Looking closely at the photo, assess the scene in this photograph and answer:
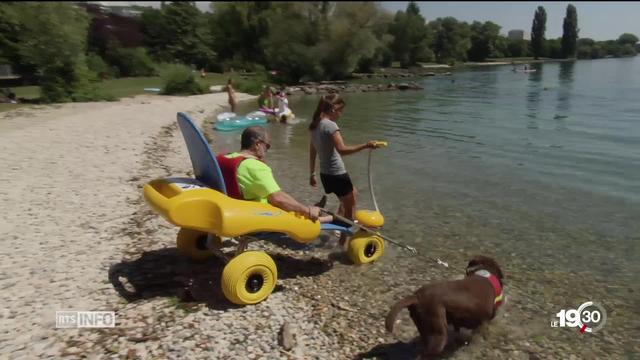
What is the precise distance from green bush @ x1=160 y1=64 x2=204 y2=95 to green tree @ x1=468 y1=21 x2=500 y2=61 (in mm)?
37777

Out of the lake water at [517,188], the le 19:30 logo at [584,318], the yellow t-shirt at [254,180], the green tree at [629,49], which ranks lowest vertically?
the le 19:30 logo at [584,318]

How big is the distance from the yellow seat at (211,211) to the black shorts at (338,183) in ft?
4.76

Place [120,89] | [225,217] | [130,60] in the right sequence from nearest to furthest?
[225,217]
[120,89]
[130,60]

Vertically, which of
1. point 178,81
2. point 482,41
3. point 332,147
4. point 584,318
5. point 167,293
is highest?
point 482,41

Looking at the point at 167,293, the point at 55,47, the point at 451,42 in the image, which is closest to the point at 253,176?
the point at 167,293

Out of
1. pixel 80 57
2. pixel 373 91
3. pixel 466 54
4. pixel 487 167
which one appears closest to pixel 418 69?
pixel 466 54

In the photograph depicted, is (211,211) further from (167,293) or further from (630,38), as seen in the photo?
(630,38)

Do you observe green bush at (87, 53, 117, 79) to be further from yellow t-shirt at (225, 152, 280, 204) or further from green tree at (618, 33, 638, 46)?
yellow t-shirt at (225, 152, 280, 204)

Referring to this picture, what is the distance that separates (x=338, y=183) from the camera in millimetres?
6656

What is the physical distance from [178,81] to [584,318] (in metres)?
33.2

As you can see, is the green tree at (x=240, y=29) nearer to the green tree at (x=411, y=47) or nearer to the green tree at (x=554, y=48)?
the green tree at (x=411, y=47)

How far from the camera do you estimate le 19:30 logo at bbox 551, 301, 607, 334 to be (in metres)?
5.15

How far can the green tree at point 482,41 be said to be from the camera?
58.1 meters

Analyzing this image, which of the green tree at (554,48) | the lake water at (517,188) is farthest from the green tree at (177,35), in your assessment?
the green tree at (554,48)
